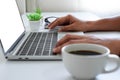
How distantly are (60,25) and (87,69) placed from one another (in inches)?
29.0

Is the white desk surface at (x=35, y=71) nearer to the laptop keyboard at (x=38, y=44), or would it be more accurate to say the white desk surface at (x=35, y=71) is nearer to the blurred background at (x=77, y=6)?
the laptop keyboard at (x=38, y=44)

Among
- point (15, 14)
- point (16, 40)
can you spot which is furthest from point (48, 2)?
point (16, 40)

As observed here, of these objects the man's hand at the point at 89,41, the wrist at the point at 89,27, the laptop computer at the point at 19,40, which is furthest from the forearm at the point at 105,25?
the man's hand at the point at 89,41

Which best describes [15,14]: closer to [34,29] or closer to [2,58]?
[34,29]

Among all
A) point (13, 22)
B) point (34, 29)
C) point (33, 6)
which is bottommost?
point (33, 6)

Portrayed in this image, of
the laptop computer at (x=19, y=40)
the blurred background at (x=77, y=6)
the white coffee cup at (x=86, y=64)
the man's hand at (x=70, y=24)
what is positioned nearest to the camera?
the white coffee cup at (x=86, y=64)

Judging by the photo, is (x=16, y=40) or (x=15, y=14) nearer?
(x=16, y=40)

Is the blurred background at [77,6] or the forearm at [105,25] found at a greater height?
the forearm at [105,25]

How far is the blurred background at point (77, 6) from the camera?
219cm

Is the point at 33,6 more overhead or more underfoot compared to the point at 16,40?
more underfoot

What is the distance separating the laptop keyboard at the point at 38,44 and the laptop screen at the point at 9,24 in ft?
0.17

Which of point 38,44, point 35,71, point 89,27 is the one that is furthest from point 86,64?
point 89,27

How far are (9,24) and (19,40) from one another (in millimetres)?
87

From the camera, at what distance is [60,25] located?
4.28 ft
